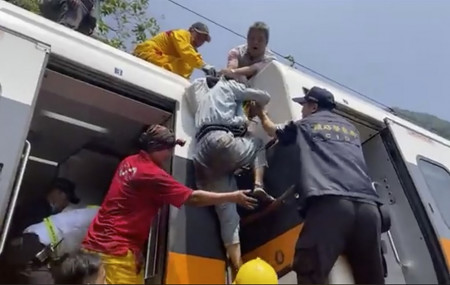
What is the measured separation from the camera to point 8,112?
9.61 ft

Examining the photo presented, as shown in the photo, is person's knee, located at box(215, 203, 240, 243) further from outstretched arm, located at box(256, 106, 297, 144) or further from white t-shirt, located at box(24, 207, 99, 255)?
white t-shirt, located at box(24, 207, 99, 255)

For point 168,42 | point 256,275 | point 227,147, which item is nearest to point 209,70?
point 168,42

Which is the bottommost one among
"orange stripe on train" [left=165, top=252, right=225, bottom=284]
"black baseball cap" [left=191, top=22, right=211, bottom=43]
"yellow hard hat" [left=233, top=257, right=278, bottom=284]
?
"yellow hard hat" [left=233, top=257, right=278, bottom=284]

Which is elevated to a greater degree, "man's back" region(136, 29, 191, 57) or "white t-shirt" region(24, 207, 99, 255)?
"man's back" region(136, 29, 191, 57)

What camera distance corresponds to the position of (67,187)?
4.51m

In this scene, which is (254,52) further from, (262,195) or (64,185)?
(64,185)

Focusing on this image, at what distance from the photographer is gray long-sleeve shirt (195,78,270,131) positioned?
3.74 metres

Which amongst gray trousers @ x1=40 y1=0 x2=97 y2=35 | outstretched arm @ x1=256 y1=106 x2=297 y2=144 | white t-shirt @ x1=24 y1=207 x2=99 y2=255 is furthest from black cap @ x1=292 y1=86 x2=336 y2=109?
gray trousers @ x1=40 y1=0 x2=97 y2=35

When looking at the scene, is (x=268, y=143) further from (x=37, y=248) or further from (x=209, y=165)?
(x=37, y=248)

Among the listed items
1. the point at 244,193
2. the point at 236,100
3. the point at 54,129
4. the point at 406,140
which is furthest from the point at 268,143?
the point at 54,129

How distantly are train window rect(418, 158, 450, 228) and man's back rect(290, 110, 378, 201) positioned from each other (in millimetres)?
1498

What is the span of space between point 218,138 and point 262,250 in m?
0.75

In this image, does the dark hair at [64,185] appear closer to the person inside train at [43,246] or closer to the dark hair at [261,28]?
the person inside train at [43,246]

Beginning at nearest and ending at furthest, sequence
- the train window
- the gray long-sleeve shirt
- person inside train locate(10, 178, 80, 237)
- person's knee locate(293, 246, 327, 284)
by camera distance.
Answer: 1. person's knee locate(293, 246, 327, 284)
2. the gray long-sleeve shirt
3. person inside train locate(10, 178, 80, 237)
4. the train window
